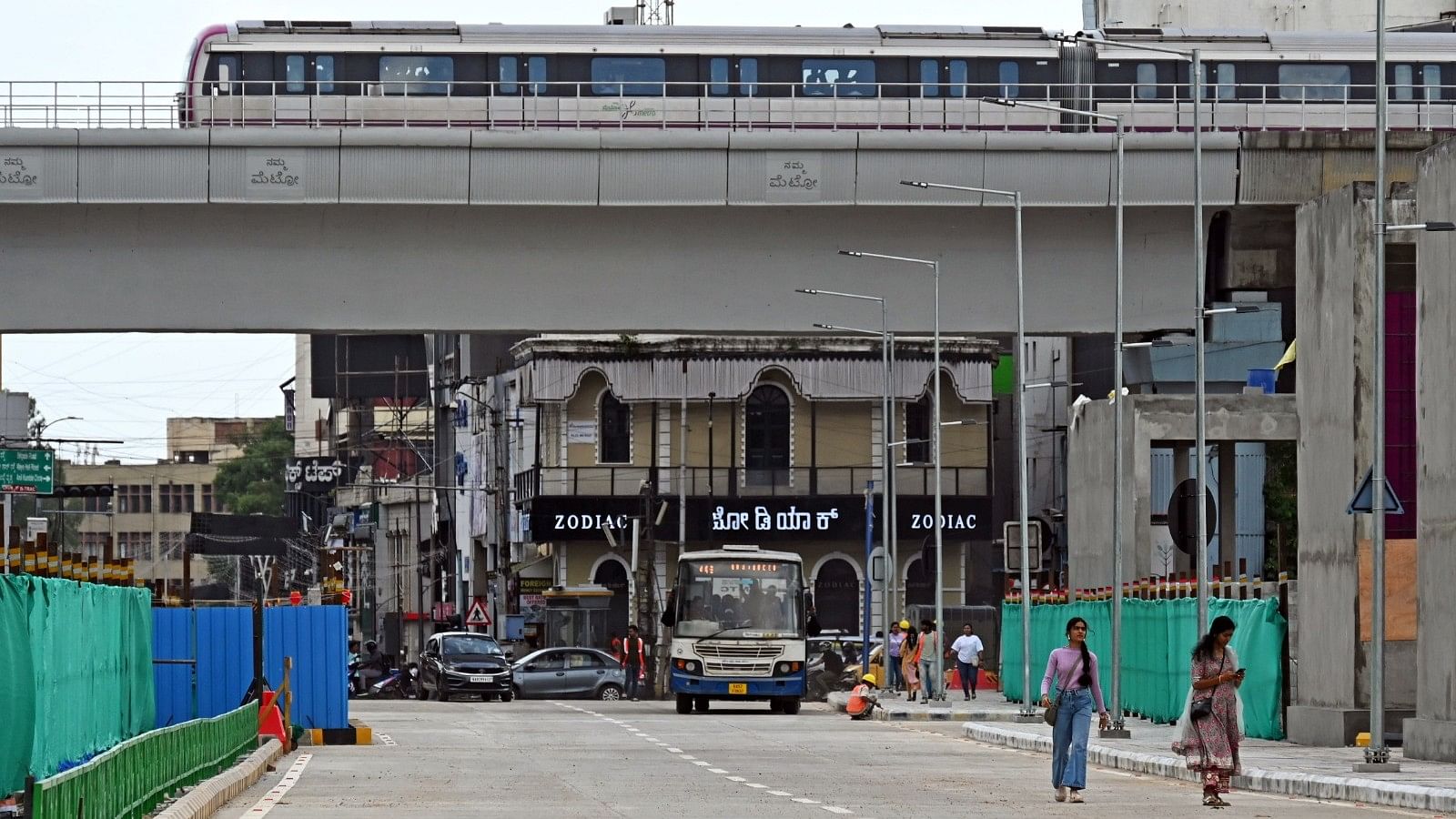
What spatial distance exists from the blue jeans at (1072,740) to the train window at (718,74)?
28902mm

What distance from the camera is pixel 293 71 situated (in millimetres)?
48719

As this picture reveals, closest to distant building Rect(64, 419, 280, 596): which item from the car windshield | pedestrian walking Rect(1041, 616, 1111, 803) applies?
the car windshield

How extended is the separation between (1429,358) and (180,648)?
15.3 metres

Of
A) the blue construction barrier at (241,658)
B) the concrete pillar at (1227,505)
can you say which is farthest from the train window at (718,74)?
the blue construction barrier at (241,658)

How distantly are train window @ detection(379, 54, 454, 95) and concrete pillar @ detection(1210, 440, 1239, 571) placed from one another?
1674 centimetres

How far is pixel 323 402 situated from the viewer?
492 ft

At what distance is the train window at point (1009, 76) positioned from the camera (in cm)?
5047

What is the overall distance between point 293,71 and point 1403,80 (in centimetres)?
2203

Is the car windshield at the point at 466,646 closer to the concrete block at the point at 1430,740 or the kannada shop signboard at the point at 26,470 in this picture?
the kannada shop signboard at the point at 26,470

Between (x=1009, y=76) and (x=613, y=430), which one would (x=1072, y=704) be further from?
(x=613, y=430)

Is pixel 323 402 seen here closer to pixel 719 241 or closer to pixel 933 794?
pixel 719 241

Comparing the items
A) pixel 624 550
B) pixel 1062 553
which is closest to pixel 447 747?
pixel 624 550

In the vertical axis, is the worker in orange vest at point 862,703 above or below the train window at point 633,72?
below

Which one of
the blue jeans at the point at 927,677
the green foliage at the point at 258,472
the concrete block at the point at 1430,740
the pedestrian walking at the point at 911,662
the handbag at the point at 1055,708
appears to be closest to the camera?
the handbag at the point at 1055,708
